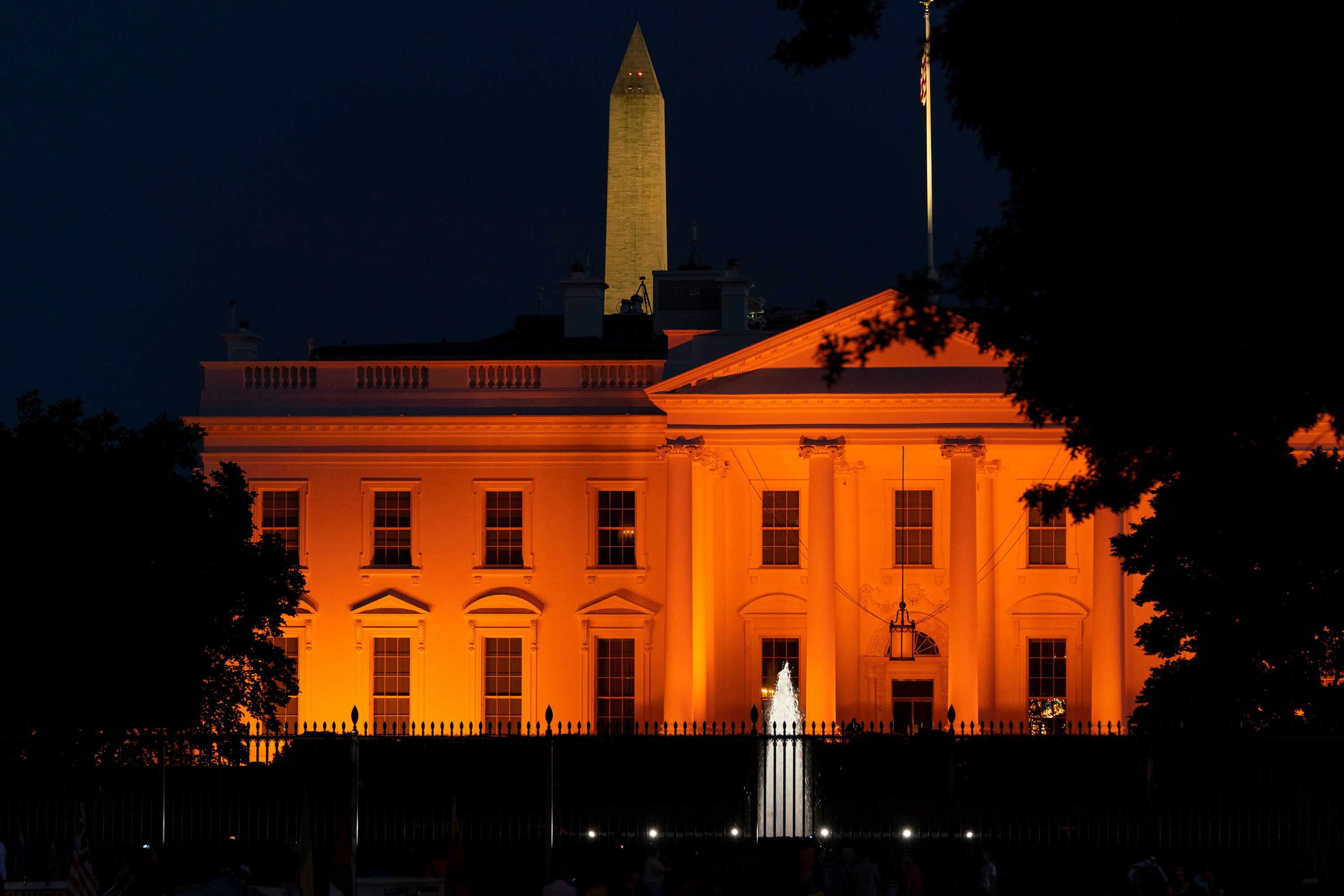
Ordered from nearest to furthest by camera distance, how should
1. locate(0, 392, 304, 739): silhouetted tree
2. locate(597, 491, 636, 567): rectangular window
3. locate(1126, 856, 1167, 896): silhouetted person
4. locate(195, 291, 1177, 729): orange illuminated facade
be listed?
locate(1126, 856, 1167, 896): silhouetted person
locate(0, 392, 304, 739): silhouetted tree
locate(195, 291, 1177, 729): orange illuminated facade
locate(597, 491, 636, 567): rectangular window

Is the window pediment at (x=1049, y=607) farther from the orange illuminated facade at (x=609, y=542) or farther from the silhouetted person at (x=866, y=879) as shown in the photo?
the silhouetted person at (x=866, y=879)

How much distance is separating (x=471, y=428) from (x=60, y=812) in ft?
61.3

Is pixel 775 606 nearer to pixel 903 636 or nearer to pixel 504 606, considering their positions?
pixel 903 636

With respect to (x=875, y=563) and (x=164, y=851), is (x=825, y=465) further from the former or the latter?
(x=164, y=851)

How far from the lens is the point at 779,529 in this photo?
3862cm

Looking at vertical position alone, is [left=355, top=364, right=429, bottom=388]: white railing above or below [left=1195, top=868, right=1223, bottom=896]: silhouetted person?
above

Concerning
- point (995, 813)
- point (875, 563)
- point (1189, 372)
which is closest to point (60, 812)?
point (995, 813)

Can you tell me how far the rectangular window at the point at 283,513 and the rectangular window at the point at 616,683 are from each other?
714 cm

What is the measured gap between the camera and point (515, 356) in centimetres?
4306

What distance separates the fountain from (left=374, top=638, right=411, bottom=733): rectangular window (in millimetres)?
7897

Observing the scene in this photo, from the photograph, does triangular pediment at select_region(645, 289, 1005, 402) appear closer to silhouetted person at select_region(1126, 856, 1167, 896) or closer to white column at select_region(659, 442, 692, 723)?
white column at select_region(659, 442, 692, 723)

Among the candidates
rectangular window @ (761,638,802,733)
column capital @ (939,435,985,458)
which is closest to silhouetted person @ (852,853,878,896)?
column capital @ (939,435,985,458)

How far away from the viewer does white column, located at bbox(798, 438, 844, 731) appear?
35.7m

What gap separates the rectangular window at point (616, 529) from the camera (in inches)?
1542
